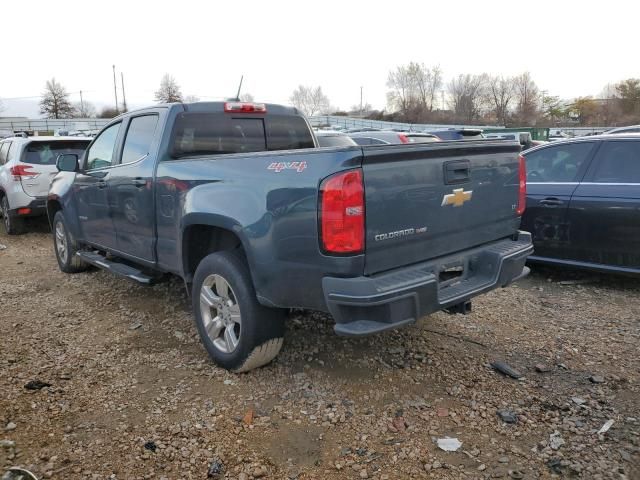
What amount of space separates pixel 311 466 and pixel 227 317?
1.26 meters

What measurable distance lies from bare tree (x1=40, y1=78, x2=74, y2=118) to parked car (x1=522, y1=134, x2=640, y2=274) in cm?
8067

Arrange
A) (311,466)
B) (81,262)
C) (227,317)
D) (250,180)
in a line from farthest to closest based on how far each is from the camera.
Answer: (81,262) → (227,317) → (250,180) → (311,466)

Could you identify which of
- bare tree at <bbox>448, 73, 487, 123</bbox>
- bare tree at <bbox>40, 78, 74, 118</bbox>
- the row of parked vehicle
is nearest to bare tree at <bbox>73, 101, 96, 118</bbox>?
bare tree at <bbox>40, 78, 74, 118</bbox>

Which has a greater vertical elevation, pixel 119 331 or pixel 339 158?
pixel 339 158

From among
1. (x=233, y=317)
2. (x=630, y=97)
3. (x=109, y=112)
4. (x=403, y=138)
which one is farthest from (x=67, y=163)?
(x=630, y=97)

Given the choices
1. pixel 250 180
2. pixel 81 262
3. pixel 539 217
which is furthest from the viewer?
pixel 81 262

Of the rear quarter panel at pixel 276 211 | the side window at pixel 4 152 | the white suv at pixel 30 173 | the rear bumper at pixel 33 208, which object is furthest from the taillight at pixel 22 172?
the rear quarter panel at pixel 276 211

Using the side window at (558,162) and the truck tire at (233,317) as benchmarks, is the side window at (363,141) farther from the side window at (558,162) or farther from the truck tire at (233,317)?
the truck tire at (233,317)

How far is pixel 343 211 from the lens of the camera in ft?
8.80

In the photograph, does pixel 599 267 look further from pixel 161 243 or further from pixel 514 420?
pixel 161 243

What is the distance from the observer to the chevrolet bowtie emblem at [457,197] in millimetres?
3123

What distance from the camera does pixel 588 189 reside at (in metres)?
5.30

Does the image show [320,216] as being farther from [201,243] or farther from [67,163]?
[67,163]

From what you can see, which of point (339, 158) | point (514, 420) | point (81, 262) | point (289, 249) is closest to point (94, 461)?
point (289, 249)
